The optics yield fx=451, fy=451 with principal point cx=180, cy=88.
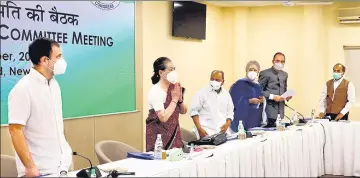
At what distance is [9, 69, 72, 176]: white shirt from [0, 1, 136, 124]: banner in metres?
1.28

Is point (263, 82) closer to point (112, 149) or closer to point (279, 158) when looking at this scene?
point (279, 158)

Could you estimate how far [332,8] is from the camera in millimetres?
6828

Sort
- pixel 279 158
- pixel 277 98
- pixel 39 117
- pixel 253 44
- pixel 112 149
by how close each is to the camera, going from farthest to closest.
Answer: pixel 253 44, pixel 277 98, pixel 279 158, pixel 112 149, pixel 39 117

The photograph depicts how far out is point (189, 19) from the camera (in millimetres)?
6254

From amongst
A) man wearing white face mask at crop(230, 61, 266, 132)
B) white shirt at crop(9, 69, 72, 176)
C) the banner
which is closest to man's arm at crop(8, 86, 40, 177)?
white shirt at crop(9, 69, 72, 176)

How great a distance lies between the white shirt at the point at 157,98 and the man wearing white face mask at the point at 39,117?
2.69ft

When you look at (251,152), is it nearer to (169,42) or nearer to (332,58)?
(169,42)

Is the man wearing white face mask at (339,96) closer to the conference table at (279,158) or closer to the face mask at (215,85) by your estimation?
the conference table at (279,158)

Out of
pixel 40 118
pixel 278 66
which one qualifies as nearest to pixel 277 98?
pixel 278 66

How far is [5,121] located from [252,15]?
4888 millimetres

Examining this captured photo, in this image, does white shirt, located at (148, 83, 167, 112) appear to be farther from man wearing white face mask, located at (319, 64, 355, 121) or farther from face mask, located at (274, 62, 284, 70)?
man wearing white face mask, located at (319, 64, 355, 121)

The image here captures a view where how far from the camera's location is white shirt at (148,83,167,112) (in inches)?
125

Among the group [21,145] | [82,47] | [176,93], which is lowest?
[21,145]

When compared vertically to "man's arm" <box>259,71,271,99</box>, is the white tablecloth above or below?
below
